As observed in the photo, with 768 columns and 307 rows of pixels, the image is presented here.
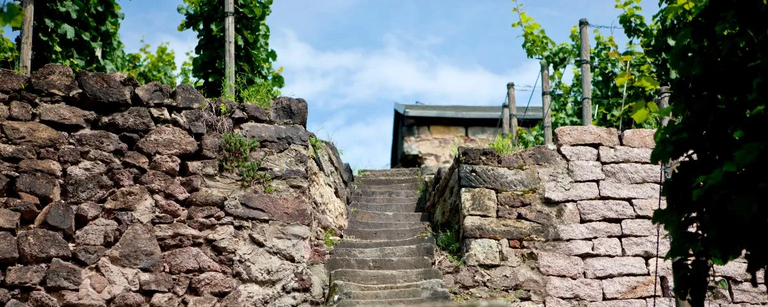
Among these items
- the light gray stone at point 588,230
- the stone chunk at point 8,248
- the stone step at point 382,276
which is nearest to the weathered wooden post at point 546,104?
the light gray stone at point 588,230

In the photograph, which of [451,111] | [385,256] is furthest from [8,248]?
[451,111]

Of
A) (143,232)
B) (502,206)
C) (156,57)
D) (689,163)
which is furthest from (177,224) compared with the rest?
(156,57)

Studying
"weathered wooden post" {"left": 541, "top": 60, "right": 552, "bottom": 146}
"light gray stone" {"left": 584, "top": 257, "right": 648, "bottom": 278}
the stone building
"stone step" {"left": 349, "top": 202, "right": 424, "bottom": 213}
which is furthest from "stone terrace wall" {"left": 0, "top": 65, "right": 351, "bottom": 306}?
the stone building

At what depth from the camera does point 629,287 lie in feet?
24.8

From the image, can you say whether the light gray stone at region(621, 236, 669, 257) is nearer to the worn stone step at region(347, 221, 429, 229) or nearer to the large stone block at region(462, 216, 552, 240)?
the large stone block at region(462, 216, 552, 240)

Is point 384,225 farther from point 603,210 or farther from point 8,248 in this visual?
point 8,248

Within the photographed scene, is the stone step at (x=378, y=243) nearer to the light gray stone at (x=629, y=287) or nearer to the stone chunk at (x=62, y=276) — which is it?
the light gray stone at (x=629, y=287)

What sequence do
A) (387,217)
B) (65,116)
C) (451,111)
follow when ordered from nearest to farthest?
(65,116) < (387,217) < (451,111)

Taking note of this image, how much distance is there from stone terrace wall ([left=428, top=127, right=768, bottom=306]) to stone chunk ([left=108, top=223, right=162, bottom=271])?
2357mm

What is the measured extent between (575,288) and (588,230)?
530mm

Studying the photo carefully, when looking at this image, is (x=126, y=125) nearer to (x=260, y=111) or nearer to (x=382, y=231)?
(x=260, y=111)

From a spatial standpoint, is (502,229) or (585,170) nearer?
(502,229)

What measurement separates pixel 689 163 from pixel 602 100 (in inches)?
209

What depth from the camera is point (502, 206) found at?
776 centimetres
